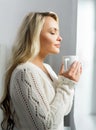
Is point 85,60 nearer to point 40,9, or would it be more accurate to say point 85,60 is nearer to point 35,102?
point 40,9

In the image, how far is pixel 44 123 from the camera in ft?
2.81

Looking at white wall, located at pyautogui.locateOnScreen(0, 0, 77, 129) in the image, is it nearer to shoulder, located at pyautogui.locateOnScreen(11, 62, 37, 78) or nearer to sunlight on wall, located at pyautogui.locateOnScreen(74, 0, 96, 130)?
sunlight on wall, located at pyautogui.locateOnScreen(74, 0, 96, 130)

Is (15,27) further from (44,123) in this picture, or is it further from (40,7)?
(44,123)

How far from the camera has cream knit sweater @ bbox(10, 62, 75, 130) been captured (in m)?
0.86

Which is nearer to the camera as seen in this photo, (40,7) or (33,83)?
(33,83)

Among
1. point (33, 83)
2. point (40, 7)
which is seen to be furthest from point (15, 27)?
point (33, 83)

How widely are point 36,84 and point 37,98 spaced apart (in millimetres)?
50

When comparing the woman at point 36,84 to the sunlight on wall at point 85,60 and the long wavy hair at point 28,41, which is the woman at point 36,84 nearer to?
the long wavy hair at point 28,41

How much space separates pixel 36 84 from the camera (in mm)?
879

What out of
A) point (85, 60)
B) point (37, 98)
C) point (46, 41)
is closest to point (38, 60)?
point (46, 41)

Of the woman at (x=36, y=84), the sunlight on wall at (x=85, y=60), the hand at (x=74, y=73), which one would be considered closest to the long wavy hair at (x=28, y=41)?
the woman at (x=36, y=84)

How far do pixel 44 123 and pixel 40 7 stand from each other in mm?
798

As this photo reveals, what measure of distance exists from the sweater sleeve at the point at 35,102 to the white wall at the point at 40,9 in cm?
56

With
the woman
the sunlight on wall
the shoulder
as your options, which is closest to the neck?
the woman
